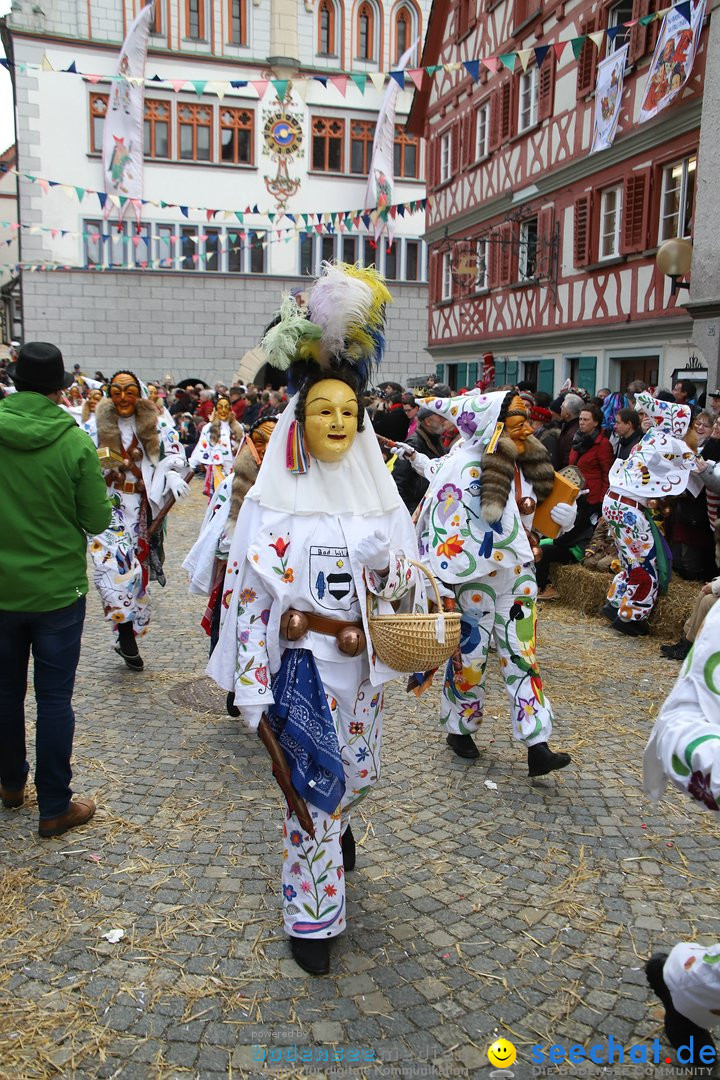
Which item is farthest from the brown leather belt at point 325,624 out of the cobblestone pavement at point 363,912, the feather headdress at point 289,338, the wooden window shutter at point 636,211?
the wooden window shutter at point 636,211

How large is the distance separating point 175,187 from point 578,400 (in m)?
21.1

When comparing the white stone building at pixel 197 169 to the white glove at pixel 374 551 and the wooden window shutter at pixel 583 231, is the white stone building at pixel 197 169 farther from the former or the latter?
the white glove at pixel 374 551

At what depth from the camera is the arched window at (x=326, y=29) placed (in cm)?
2738

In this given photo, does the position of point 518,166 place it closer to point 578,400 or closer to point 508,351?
point 508,351

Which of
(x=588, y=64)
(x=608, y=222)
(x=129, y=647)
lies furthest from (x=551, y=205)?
(x=129, y=647)

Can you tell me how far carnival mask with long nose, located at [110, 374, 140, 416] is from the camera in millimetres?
5898

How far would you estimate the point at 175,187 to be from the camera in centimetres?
2667

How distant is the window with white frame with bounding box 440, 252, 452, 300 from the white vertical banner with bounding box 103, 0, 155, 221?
357 inches

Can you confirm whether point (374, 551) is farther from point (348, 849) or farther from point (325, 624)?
point (348, 849)

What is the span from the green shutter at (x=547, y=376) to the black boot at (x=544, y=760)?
12.9m

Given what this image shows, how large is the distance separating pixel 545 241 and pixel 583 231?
140cm

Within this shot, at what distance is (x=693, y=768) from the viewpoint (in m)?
2.01

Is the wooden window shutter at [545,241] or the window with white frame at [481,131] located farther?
the window with white frame at [481,131]

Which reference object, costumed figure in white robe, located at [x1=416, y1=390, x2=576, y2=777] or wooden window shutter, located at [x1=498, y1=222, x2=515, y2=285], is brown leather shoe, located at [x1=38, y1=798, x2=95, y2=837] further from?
wooden window shutter, located at [x1=498, y1=222, x2=515, y2=285]
